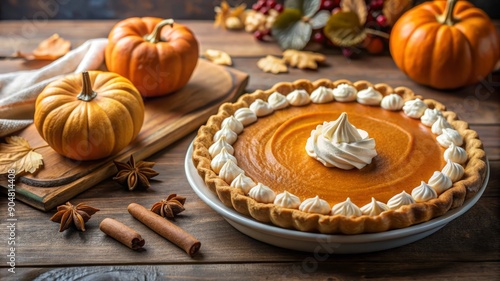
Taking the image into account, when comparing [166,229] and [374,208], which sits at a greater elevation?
[374,208]

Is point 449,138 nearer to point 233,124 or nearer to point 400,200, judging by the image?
point 400,200

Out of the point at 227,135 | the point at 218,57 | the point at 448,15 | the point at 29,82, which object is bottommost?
the point at 218,57

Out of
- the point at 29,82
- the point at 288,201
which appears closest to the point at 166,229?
the point at 288,201

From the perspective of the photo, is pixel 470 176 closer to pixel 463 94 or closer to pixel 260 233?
pixel 260 233

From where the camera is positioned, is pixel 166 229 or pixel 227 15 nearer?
pixel 166 229

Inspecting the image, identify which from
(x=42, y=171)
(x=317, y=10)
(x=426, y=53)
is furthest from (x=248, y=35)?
(x=42, y=171)

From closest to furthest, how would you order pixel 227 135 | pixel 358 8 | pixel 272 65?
pixel 227 135
pixel 272 65
pixel 358 8

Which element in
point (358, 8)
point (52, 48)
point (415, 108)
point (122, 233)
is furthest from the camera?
point (358, 8)
